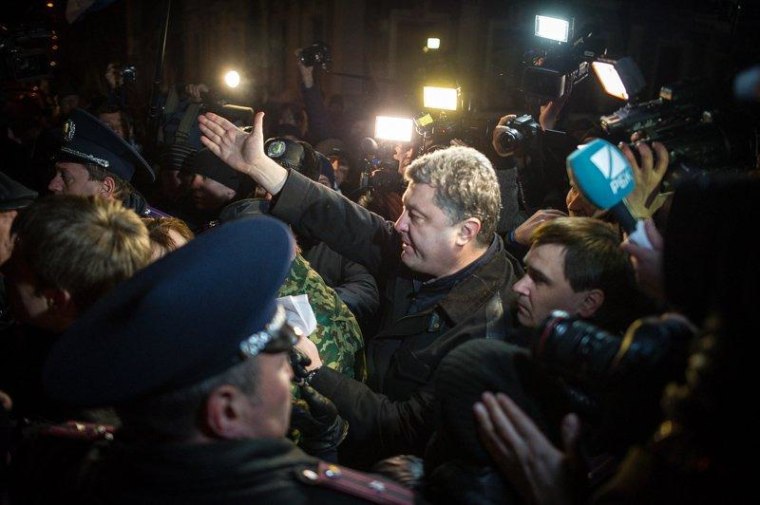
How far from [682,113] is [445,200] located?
120 cm

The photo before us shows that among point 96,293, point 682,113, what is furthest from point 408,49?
point 96,293

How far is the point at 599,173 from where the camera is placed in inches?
61.8

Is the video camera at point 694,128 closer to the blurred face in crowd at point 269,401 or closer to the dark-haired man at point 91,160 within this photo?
the blurred face in crowd at point 269,401

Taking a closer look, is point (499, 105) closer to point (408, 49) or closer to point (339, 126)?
point (408, 49)

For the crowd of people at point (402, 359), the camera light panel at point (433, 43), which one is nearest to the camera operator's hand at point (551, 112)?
the crowd of people at point (402, 359)

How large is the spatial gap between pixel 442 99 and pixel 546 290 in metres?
4.30

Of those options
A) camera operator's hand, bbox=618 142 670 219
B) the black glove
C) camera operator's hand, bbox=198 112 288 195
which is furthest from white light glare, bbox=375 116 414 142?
the black glove

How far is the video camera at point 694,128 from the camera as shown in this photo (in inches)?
104

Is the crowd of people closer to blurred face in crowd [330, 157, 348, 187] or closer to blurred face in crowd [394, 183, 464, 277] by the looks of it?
blurred face in crowd [394, 183, 464, 277]

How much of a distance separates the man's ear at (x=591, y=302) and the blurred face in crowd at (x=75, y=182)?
279 centimetres

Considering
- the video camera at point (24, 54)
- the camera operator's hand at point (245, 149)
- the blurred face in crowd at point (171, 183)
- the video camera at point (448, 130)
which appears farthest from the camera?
the video camera at point (448, 130)

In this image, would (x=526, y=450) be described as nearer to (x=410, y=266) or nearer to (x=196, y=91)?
(x=410, y=266)

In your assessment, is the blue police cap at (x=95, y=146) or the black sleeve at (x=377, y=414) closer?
the black sleeve at (x=377, y=414)

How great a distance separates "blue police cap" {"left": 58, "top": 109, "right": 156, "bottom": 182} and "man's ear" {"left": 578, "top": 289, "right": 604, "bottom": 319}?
8.68 feet
